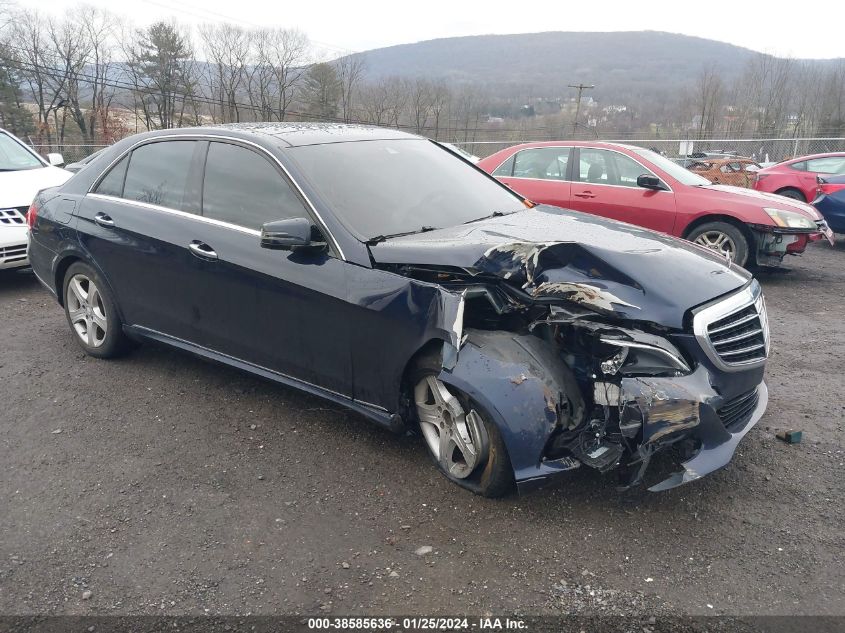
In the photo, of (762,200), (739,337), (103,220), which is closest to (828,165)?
(762,200)

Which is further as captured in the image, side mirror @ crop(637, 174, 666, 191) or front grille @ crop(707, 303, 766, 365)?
side mirror @ crop(637, 174, 666, 191)

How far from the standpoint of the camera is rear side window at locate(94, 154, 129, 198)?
4.55 m

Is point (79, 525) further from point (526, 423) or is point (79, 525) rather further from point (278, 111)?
point (278, 111)

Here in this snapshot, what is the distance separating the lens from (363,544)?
9.27ft

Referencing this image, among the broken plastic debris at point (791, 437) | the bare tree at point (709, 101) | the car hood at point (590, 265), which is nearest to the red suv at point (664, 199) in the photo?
the broken plastic debris at point (791, 437)

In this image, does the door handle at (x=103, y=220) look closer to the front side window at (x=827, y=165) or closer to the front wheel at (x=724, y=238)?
the front wheel at (x=724, y=238)

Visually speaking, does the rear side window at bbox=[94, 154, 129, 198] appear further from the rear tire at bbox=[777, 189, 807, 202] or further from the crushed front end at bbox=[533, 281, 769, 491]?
the rear tire at bbox=[777, 189, 807, 202]

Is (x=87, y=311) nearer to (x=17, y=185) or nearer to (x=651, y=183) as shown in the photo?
(x=17, y=185)

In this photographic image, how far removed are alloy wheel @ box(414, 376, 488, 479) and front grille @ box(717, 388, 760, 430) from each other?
3.54 ft

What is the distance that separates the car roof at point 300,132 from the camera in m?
3.92

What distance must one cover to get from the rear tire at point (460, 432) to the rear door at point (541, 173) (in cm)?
551

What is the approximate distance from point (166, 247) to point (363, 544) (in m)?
2.28

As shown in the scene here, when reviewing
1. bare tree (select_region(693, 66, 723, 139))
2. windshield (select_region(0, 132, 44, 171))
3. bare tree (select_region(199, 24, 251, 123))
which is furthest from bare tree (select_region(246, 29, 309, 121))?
windshield (select_region(0, 132, 44, 171))

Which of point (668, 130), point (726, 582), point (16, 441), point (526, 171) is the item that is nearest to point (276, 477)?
point (16, 441)
